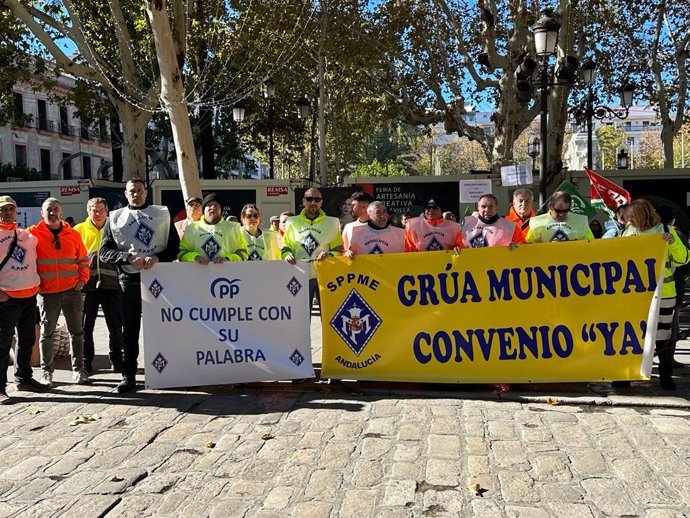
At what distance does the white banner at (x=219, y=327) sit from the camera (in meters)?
6.07

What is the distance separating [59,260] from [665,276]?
17.9ft

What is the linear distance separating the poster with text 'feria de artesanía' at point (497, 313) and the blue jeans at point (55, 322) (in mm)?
2441

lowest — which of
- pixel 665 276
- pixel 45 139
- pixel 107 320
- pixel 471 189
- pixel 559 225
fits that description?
pixel 107 320

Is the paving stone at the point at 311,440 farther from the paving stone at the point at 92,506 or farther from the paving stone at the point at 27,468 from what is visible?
the paving stone at the point at 27,468

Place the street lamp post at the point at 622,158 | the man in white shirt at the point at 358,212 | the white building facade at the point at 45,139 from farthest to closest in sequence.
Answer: the white building facade at the point at 45,139 → the street lamp post at the point at 622,158 → the man in white shirt at the point at 358,212

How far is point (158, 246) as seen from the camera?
624cm

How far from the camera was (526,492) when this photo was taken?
12.2ft

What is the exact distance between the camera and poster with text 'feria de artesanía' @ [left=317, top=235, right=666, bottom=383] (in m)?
5.68

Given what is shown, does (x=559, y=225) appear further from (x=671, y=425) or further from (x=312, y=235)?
(x=312, y=235)

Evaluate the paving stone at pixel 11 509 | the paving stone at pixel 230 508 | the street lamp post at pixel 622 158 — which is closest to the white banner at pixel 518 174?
the paving stone at pixel 230 508

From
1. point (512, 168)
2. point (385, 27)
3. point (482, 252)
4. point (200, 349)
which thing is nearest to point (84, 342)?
point (200, 349)

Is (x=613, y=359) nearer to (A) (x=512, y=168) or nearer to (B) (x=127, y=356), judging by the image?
(B) (x=127, y=356)

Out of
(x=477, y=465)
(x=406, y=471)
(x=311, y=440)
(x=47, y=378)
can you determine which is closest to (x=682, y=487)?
(x=477, y=465)

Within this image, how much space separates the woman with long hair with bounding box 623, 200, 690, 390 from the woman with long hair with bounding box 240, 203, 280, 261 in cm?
372
